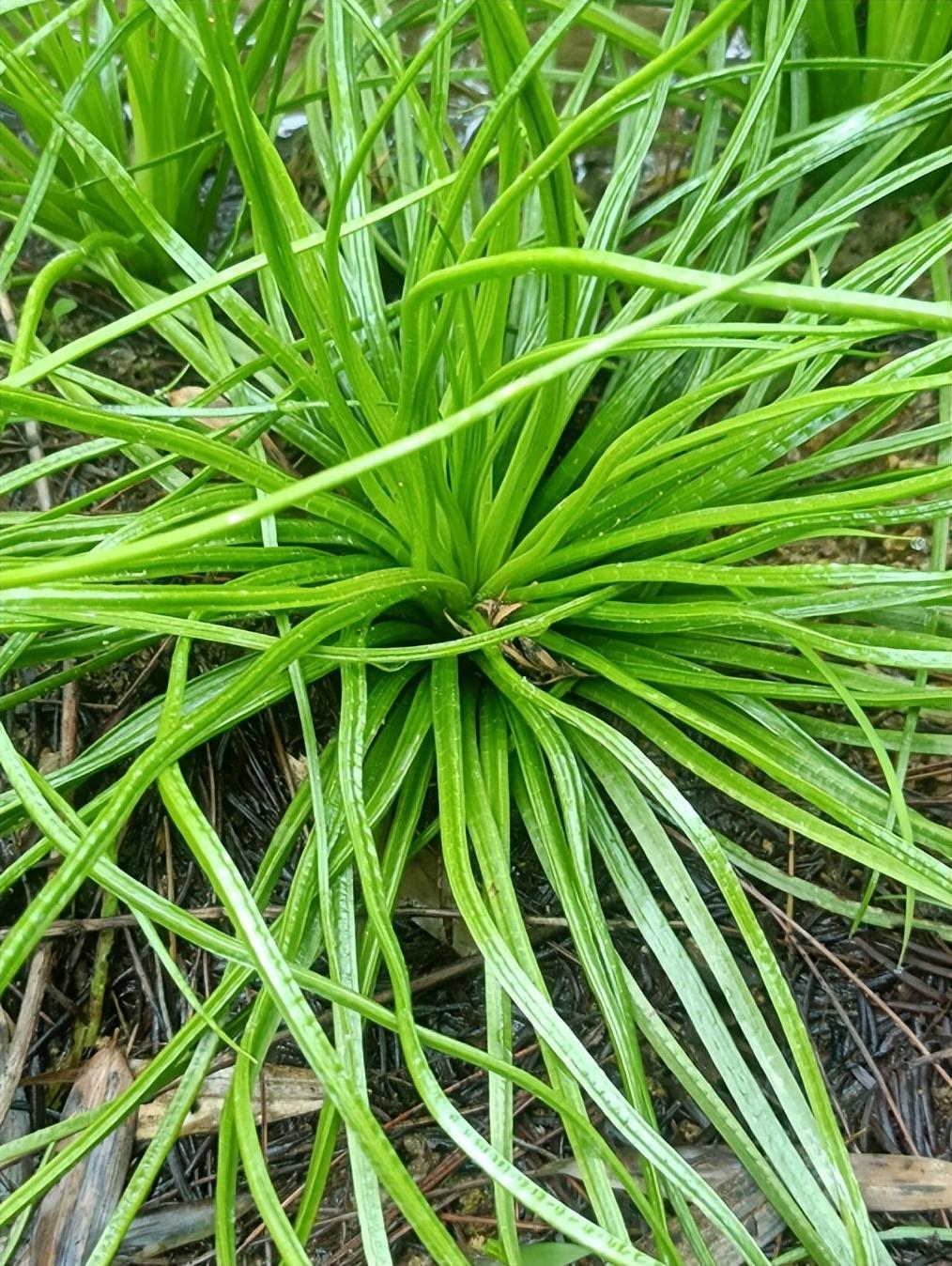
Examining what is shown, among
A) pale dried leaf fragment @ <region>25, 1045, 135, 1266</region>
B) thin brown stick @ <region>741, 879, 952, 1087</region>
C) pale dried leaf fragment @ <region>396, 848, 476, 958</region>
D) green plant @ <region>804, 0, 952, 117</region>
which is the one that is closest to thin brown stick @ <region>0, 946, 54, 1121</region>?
pale dried leaf fragment @ <region>25, 1045, 135, 1266</region>

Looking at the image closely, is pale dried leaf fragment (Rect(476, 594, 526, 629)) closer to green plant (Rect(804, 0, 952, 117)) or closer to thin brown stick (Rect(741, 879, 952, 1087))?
thin brown stick (Rect(741, 879, 952, 1087))

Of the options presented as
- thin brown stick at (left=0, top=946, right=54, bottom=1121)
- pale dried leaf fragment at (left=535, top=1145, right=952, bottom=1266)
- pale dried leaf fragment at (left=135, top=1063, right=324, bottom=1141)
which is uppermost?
thin brown stick at (left=0, top=946, right=54, bottom=1121)

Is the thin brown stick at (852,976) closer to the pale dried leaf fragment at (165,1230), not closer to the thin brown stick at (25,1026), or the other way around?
the pale dried leaf fragment at (165,1230)

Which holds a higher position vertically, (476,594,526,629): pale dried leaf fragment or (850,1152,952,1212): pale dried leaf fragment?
(476,594,526,629): pale dried leaf fragment

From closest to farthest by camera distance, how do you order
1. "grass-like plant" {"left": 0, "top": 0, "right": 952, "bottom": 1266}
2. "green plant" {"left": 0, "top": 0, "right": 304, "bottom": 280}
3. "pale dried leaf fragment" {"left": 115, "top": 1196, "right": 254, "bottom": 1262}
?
1. "grass-like plant" {"left": 0, "top": 0, "right": 952, "bottom": 1266}
2. "pale dried leaf fragment" {"left": 115, "top": 1196, "right": 254, "bottom": 1262}
3. "green plant" {"left": 0, "top": 0, "right": 304, "bottom": 280}

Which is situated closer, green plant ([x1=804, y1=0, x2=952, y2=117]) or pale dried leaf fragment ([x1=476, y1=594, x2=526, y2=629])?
pale dried leaf fragment ([x1=476, y1=594, x2=526, y2=629])

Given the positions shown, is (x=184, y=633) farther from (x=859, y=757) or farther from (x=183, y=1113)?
(x=859, y=757)

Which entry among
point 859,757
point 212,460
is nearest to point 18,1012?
point 212,460

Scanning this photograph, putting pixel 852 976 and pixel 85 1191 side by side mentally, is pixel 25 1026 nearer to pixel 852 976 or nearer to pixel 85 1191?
pixel 85 1191
